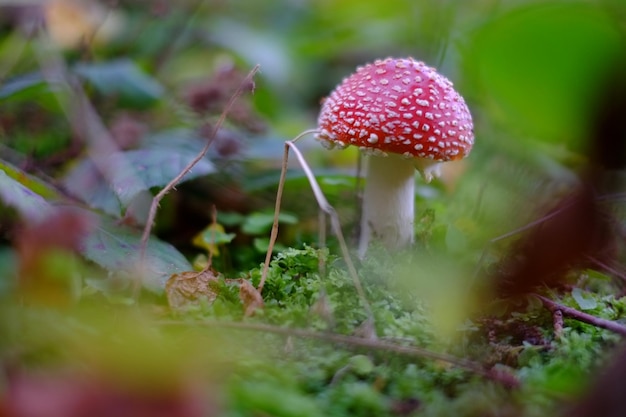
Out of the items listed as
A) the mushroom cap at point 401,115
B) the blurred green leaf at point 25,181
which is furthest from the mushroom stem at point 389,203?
the blurred green leaf at point 25,181

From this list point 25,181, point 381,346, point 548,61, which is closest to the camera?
point 548,61

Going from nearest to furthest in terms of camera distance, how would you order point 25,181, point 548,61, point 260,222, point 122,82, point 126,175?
point 548,61 → point 25,181 → point 126,175 → point 260,222 → point 122,82

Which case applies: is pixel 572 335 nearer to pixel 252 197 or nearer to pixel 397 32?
pixel 252 197

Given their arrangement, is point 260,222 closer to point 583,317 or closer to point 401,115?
point 401,115

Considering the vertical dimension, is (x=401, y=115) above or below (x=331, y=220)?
above

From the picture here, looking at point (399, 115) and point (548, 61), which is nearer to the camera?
point (548, 61)

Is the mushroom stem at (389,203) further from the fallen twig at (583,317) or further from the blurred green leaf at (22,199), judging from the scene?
the blurred green leaf at (22,199)

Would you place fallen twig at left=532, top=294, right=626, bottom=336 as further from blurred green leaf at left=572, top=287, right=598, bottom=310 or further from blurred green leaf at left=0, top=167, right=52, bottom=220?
blurred green leaf at left=0, top=167, right=52, bottom=220

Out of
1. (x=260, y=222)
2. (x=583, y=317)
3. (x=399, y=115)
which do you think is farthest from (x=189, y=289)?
(x=583, y=317)
